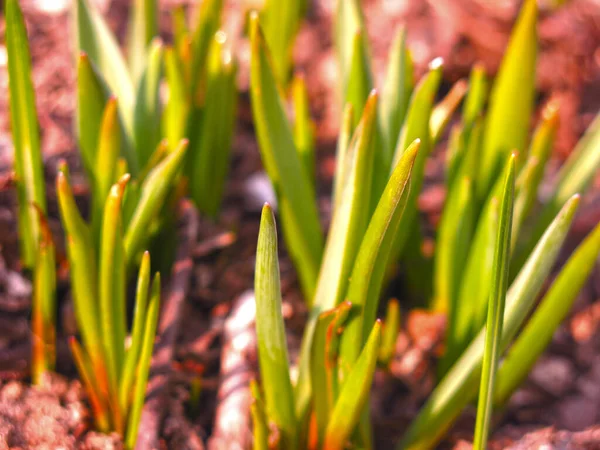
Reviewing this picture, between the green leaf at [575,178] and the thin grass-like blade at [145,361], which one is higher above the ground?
the green leaf at [575,178]

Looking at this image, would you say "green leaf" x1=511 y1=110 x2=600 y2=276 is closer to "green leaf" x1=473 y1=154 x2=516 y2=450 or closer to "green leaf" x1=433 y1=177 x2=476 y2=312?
"green leaf" x1=433 y1=177 x2=476 y2=312


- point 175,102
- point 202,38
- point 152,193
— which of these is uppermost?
point 202,38

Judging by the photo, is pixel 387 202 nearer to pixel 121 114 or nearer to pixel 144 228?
pixel 144 228

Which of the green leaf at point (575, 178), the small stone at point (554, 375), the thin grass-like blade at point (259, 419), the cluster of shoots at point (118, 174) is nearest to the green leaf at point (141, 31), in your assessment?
the cluster of shoots at point (118, 174)

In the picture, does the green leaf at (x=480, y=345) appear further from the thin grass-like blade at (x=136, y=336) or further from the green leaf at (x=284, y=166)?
the thin grass-like blade at (x=136, y=336)

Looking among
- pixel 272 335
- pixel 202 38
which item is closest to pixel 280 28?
pixel 202 38

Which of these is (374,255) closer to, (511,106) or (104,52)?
(511,106)
